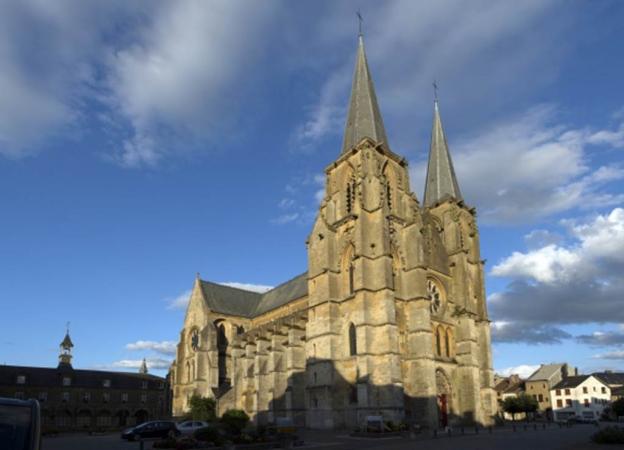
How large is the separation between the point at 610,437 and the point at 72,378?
61648 millimetres

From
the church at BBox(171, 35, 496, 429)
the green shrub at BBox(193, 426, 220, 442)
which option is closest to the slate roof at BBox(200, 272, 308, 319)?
the church at BBox(171, 35, 496, 429)

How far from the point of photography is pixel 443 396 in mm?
37250

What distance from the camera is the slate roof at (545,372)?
3265 inches

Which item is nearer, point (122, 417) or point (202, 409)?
point (202, 409)

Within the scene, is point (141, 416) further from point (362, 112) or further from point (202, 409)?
point (362, 112)

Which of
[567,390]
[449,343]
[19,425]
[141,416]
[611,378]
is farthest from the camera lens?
[611,378]

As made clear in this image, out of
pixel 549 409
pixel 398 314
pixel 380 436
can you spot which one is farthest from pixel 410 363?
pixel 549 409

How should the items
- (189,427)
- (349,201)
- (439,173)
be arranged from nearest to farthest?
(189,427), (349,201), (439,173)

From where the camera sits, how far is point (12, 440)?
23.6ft

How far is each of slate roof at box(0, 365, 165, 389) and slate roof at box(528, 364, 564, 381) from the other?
6093cm

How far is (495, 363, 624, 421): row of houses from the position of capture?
7462cm

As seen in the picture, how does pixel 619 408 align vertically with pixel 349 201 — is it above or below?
below

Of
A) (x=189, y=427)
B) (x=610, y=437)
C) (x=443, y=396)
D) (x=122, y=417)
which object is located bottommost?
(x=122, y=417)

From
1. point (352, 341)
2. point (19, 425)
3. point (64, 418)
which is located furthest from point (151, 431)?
point (64, 418)
